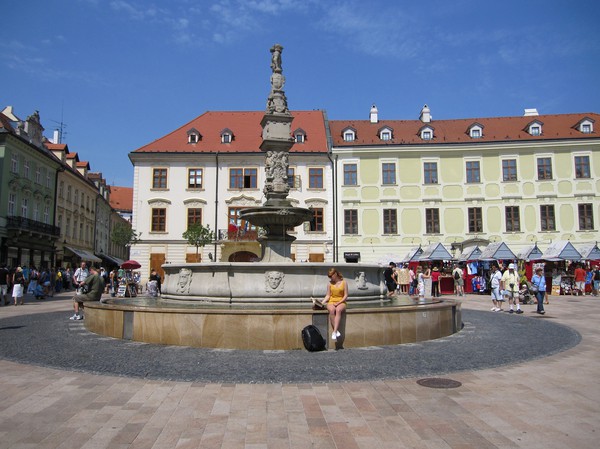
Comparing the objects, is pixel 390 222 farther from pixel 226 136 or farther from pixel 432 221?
pixel 226 136

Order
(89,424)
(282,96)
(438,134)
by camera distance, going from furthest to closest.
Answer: (438,134), (282,96), (89,424)

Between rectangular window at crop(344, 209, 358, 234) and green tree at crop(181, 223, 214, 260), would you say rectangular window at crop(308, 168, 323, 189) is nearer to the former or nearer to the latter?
rectangular window at crop(344, 209, 358, 234)

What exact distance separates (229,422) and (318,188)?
121ft

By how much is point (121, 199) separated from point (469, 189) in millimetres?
68889

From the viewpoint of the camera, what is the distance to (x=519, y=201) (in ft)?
131

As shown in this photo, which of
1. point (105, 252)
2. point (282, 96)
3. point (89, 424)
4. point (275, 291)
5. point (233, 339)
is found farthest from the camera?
point (105, 252)

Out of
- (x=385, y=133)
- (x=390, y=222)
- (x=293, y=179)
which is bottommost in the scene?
(x=390, y=222)

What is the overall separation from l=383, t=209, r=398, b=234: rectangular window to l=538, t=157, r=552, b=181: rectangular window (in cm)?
1210

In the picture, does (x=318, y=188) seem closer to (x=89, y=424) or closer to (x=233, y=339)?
(x=233, y=339)

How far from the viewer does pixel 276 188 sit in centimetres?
1493

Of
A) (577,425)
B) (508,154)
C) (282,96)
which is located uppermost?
(508,154)

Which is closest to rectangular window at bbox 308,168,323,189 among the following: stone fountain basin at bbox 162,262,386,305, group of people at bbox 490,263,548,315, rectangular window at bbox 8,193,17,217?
rectangular window at bbox 8,193,17,217

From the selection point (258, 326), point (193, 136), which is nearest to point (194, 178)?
point (193, 136)

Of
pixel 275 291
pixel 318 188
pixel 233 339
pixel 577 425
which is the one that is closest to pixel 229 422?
pixel 577 425
